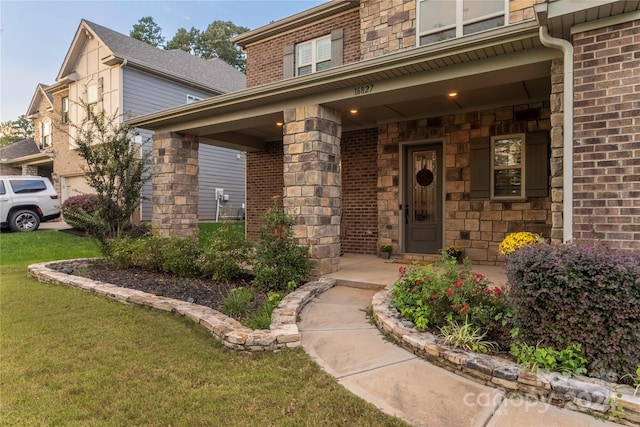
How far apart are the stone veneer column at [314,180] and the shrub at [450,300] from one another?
6.64 feet

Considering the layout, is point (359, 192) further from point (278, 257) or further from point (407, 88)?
point (278, 257)

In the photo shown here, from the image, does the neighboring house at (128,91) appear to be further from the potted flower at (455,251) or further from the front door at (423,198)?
the potted flower at (455,251)

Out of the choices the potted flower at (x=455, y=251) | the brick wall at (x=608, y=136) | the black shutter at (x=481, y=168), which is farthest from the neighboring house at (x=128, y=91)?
the brick wall at (x=608, y=136)

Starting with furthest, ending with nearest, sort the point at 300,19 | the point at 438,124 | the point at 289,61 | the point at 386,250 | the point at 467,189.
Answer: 1. the point at 289,61
2. the point at 300,19
3. the point at 386,250
4. the point at 438,124
5. the point at 467,189

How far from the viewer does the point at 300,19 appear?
8281 mm

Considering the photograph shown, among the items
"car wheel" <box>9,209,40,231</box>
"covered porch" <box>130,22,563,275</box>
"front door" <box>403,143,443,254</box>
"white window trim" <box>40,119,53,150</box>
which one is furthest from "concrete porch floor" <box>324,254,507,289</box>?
"white window trim" <box>40,119,53,150</box>

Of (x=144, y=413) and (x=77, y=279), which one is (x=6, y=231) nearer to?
(x=77, y=279)

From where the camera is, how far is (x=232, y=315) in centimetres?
388

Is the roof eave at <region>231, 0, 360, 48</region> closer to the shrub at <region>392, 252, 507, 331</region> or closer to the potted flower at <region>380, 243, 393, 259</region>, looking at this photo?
the potted flower at <region>380, 243, 393, 259</region>

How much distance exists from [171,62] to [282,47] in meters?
7.83

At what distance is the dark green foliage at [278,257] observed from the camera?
478 centimetres

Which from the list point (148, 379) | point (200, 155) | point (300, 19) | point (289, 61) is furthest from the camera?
point (200, 155)

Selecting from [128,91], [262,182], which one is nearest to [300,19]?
[262,182]

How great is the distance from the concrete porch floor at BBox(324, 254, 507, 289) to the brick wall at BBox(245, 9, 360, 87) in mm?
4253
